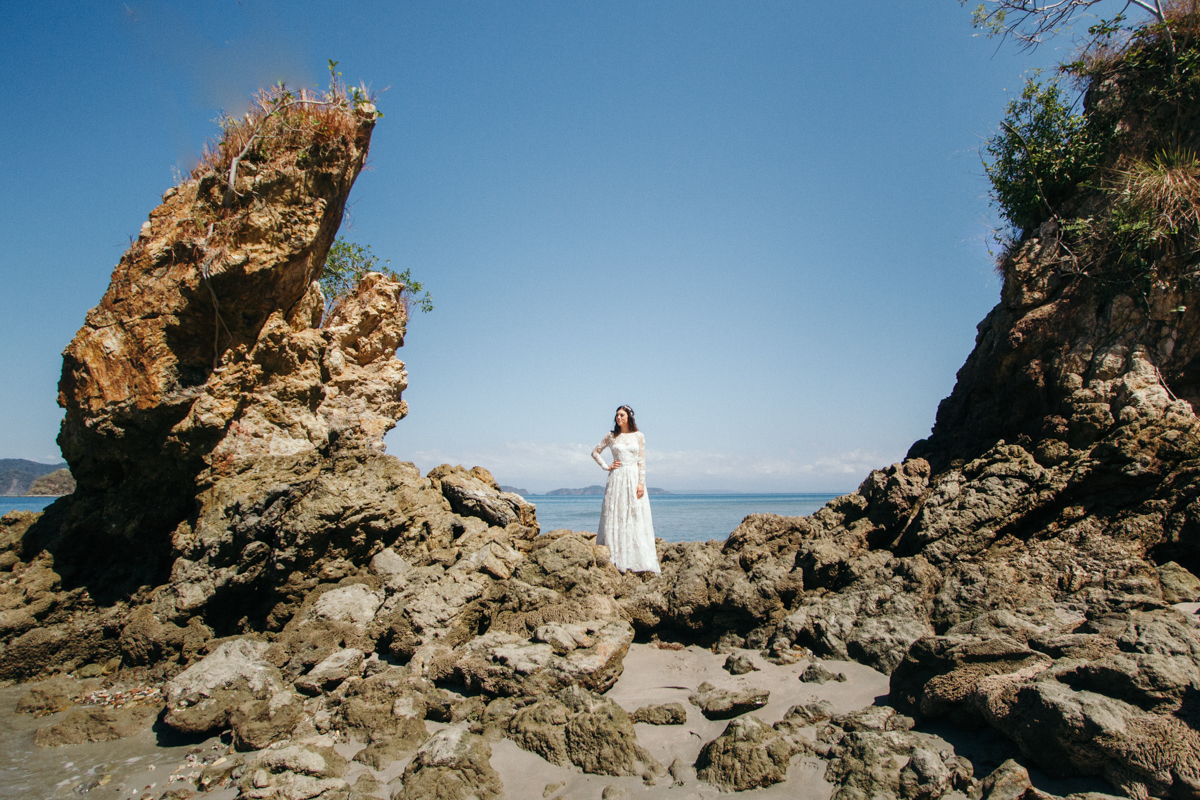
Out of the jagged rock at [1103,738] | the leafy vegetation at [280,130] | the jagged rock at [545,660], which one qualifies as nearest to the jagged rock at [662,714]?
the jagged rock at [545,660]

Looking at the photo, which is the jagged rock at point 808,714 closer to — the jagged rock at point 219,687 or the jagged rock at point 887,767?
the jagged rock at point 887,767

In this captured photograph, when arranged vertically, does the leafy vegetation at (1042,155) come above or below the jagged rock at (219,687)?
above

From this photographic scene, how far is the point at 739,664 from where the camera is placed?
19.4ft

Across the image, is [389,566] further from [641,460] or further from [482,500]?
[641,460]

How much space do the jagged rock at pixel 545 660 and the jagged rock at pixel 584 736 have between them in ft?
1.14

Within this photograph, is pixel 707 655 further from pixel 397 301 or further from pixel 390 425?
pixel 397 301

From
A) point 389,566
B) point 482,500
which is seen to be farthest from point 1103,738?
point 482,500

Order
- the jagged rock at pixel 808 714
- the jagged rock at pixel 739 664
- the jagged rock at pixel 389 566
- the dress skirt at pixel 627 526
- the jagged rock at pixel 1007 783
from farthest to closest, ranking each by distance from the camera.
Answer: the dress skirt at pixel 627 526
the jagged rock at pixel 389 566
the jagged rock at pixel 739 664
the jagged rock at pixel 808 714
the jagged rock at pixel 1007 783

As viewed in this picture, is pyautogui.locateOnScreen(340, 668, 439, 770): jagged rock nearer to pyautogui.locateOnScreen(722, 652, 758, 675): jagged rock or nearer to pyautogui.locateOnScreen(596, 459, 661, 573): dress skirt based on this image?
pyautogui.locateOnScreen(722, 652, 758, 675): jagged rock

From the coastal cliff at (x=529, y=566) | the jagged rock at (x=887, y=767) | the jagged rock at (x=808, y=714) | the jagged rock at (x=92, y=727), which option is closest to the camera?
the jagged rock at (x=887, y=767)

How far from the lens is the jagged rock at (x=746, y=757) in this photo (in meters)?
3.97

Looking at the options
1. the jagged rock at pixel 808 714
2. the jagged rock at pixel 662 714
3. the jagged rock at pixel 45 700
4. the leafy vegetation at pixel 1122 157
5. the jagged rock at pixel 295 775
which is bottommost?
the jagged rock at pixel 45 700

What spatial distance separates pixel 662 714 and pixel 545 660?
3.86 feet

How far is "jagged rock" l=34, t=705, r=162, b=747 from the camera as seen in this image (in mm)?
5270
